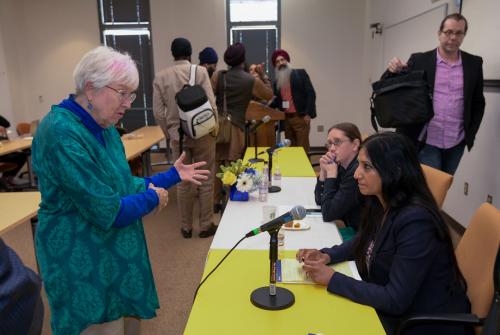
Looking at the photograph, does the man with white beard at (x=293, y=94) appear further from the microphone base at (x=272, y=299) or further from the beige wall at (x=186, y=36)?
the microphone base at (x=272, y=299)

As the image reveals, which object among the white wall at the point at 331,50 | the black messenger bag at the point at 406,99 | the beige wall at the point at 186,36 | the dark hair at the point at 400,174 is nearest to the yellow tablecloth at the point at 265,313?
the dark hair at the point at 400,174

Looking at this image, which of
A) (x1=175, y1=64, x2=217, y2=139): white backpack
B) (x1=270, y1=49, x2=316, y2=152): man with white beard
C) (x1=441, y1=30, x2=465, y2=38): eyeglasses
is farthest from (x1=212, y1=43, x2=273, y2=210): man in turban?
(x1=441, y1=30, x2=465, y2=38): eyeglasses

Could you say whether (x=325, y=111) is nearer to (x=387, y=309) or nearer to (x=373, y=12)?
(x=373, y=12)

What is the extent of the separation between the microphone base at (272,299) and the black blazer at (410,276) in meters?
0.16

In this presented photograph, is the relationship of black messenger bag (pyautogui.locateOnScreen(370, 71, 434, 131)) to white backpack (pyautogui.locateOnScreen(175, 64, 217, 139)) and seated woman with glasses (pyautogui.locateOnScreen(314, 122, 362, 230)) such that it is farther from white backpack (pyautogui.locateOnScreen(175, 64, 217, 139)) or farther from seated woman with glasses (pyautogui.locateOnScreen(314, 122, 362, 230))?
white backpack (pyautogui.locateOnScreen(175, 64, 217, 139))

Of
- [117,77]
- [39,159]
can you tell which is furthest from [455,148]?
[39,159]

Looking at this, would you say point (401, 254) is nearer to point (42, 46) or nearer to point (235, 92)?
point (235, 92)

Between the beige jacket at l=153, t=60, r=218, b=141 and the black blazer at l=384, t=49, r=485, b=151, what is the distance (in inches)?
62.7

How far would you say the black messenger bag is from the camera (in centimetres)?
281

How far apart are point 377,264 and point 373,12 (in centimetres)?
595

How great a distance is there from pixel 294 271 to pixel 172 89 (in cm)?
235

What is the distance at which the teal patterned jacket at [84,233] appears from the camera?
1315mm

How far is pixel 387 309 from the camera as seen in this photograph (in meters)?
1.38

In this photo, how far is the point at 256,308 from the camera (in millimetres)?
1318
